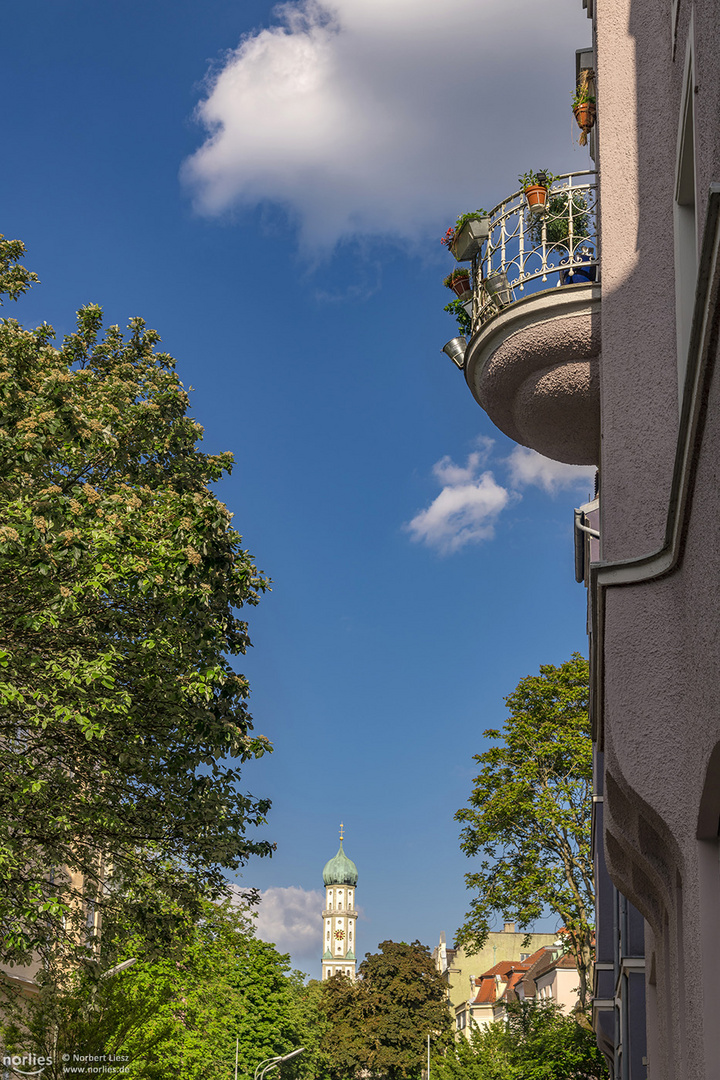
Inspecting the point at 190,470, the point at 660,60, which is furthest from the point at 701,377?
the point at 190,470

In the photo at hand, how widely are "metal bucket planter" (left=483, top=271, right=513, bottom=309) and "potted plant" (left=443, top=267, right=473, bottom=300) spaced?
0.54 meters

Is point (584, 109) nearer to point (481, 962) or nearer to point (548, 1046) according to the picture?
point (548, 1046)

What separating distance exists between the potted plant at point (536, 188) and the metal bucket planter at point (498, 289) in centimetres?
66

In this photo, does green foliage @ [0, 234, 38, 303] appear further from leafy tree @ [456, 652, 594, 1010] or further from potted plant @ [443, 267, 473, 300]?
leafy tree @ [456, 652, 594, 1010]

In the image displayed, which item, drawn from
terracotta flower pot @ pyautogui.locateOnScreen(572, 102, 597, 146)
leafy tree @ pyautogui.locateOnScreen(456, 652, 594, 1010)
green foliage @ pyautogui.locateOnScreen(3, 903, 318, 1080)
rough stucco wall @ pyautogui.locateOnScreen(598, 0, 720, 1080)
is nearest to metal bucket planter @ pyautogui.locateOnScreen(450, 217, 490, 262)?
terracotta flower pot @ pyautogui.locateOnScreen(572, 102, 597, 146)

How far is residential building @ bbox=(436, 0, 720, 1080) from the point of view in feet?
13.9

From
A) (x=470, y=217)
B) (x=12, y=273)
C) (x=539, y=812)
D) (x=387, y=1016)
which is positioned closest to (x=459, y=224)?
(x=470, y=217)

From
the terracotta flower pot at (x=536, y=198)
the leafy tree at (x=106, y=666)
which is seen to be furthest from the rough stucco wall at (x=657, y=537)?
the leafy tree at (x=106, y=666)

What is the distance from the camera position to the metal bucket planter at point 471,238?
9.79m

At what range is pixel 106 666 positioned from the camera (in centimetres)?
1046

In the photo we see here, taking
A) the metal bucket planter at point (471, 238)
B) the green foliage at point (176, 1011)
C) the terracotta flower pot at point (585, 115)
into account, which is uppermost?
the terracotta flower pot at point (585, 115)

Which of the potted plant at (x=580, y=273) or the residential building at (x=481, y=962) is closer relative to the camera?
the potted plant at (x=580, y=273)

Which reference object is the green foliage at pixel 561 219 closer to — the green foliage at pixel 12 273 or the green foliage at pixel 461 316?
the green foliage at pixel 461 316

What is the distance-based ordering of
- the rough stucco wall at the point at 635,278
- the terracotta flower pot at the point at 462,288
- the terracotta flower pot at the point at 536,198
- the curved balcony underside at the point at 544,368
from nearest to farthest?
the rough stucco wall at the point at 635,278 < the curved balcony underside at the point at 544,368 < the terracotta flower pot at the point at 536,198 < the terracotta flower pot at the point at 462,288
